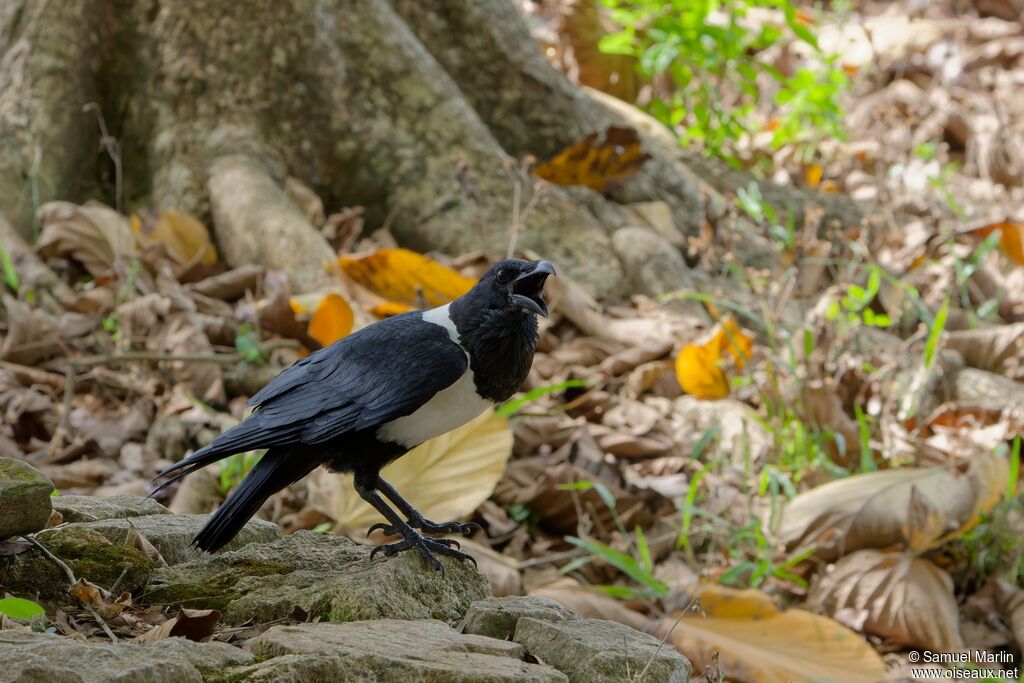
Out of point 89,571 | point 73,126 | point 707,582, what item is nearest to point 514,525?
point 707,582

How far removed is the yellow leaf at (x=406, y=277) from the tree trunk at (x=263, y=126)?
55 cm

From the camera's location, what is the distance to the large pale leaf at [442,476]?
350 cm

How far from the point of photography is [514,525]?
388 centimetres

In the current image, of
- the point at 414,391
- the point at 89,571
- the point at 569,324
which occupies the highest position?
the point at 414,391

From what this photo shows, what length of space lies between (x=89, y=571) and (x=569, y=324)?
273 cm

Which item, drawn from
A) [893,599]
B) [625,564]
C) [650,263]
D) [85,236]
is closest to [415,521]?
[625,564]

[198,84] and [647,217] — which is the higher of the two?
[198,84]

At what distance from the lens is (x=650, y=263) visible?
5.18 metres

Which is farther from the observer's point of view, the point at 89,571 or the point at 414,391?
the point at 414,391

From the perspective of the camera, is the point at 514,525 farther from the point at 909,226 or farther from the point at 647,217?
the point at 909,226

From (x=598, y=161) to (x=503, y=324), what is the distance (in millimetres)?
2802

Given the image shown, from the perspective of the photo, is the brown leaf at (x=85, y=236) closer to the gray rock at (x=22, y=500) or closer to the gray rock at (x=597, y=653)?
the gray rock at (x=22, y=500)

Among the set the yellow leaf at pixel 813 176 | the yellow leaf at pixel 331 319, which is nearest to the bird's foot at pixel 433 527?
the yellow leaf at pixel 331 319

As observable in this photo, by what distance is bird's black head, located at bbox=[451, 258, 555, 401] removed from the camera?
8.63ft
